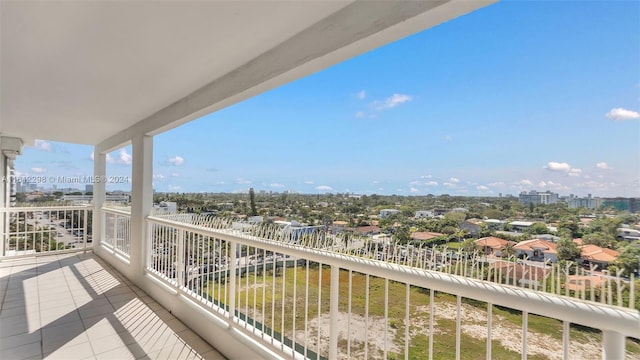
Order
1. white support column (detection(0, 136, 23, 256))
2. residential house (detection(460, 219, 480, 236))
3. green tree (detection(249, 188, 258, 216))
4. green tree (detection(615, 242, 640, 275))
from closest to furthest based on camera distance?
green tree (detection(615, 242, 640, 275)) → residential house (detection(460, 219, 480, 236)) → green tree (detection(249, 188, 258, 216)) → white support column (detection(0, 136, 23, 256))

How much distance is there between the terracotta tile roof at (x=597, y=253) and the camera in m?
0.92

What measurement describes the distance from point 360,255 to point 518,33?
1.48 metres

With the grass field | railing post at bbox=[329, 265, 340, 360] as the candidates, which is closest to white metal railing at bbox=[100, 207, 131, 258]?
the grass field

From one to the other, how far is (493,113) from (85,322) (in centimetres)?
415

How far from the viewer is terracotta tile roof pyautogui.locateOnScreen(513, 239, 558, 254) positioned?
3.50ft

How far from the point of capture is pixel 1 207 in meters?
5.48

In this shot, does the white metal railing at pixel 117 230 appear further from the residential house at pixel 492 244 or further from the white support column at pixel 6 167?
the residential house at pixel 492 244

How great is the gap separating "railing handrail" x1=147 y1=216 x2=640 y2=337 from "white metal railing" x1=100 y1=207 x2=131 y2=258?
4248 mm

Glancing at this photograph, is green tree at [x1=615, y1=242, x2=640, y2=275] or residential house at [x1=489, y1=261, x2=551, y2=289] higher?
green tree at [x1=615, y1=242, x2=640, y2=275]

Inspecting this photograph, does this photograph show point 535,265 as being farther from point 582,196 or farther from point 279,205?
point 279,205

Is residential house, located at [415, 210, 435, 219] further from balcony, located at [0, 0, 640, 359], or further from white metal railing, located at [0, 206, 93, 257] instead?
white metal railing, located at [0, 206, 93, 257]

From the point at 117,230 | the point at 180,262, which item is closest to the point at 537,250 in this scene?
the point at 180,262

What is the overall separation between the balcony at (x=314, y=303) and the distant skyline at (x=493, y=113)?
0.38 metres

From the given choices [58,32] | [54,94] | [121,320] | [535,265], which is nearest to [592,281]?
[535,265]
